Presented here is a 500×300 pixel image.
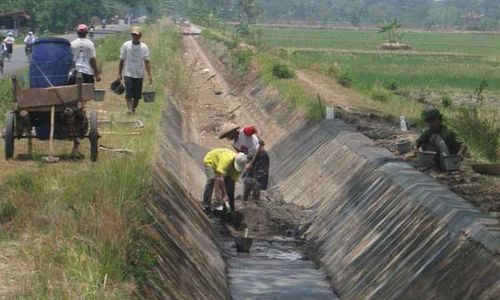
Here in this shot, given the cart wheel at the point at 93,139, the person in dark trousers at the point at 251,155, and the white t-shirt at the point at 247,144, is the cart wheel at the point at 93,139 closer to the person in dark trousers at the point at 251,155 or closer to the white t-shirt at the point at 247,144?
the person in dark trousers at the point at 251,155

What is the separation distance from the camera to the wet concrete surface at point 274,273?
1493 centimetres

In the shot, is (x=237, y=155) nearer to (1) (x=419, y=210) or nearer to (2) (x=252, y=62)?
(1) (x=419, y=210)

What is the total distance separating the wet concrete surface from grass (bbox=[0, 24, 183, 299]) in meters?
2.54

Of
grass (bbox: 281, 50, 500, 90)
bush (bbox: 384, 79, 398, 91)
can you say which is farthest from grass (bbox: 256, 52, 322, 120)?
bush (bbox: 384, 79, 398, 91)

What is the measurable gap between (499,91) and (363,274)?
3010cm

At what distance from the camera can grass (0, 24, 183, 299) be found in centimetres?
838

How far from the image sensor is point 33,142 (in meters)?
17.0

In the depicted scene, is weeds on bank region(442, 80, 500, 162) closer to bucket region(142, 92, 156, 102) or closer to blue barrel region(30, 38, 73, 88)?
bucket region(142, 92, 156, 102)

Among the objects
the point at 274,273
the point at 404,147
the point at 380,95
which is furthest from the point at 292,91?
the point at 274,273

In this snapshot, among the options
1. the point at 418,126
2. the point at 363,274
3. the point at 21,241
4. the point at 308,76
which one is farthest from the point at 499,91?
the point at 21,241

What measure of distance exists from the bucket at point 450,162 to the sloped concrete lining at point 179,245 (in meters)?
3.57

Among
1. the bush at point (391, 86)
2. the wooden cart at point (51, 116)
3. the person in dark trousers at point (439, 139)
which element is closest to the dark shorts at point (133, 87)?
the wooden cart at point (51, 116)

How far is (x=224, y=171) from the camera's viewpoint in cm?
1770

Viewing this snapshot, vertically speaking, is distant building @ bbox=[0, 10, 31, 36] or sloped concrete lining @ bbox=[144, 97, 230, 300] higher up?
sloped concrete lining @ bbox=[144, 97, 230, 300]
